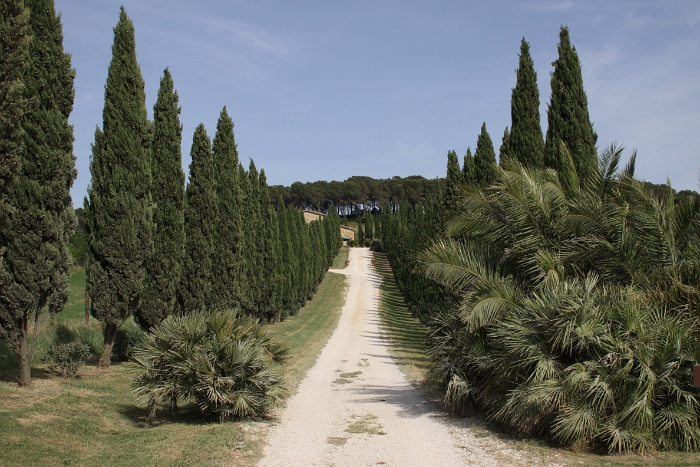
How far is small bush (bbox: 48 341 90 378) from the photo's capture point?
1268 centimetres

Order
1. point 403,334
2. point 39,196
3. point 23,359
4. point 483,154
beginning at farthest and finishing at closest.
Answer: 1. point 403,334
2. point 483,154
3. point 39,196
4. point 23,359

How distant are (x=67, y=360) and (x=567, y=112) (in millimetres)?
14167

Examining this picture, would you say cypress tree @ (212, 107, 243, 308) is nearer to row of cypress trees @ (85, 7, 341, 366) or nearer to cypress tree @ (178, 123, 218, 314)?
row of cypress trees @ (85, 7, 341, 366)

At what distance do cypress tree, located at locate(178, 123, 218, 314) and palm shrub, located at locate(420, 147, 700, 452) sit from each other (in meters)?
9.47

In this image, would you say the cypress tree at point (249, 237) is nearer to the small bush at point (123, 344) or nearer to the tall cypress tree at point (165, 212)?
the tall cypress tree at point (165, 212)

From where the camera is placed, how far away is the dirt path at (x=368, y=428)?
8539mm

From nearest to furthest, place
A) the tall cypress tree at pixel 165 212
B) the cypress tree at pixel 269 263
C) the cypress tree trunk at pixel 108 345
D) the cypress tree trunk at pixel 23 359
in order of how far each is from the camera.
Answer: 1. the cypress tree trunk at pixel 23 359
2. the cypress tree trunk at pixel 108 345
3. the tall cypress tree at pixel 165 212
4. the cypress tree at pixel 269 263

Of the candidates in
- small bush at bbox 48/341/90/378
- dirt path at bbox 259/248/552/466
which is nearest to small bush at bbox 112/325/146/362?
small bush at bbox 48/341/90/378

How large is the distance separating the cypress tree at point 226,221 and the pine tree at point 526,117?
32.8 feet

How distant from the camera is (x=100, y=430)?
9.69 metres

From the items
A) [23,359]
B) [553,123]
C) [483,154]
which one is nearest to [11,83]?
[23,359]

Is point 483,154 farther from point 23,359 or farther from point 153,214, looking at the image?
point 23,359

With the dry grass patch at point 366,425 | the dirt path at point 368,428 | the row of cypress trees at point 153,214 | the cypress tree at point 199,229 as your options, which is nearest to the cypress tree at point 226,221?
the row of cypress trees at point 153,214

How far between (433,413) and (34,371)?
8.30 metres
